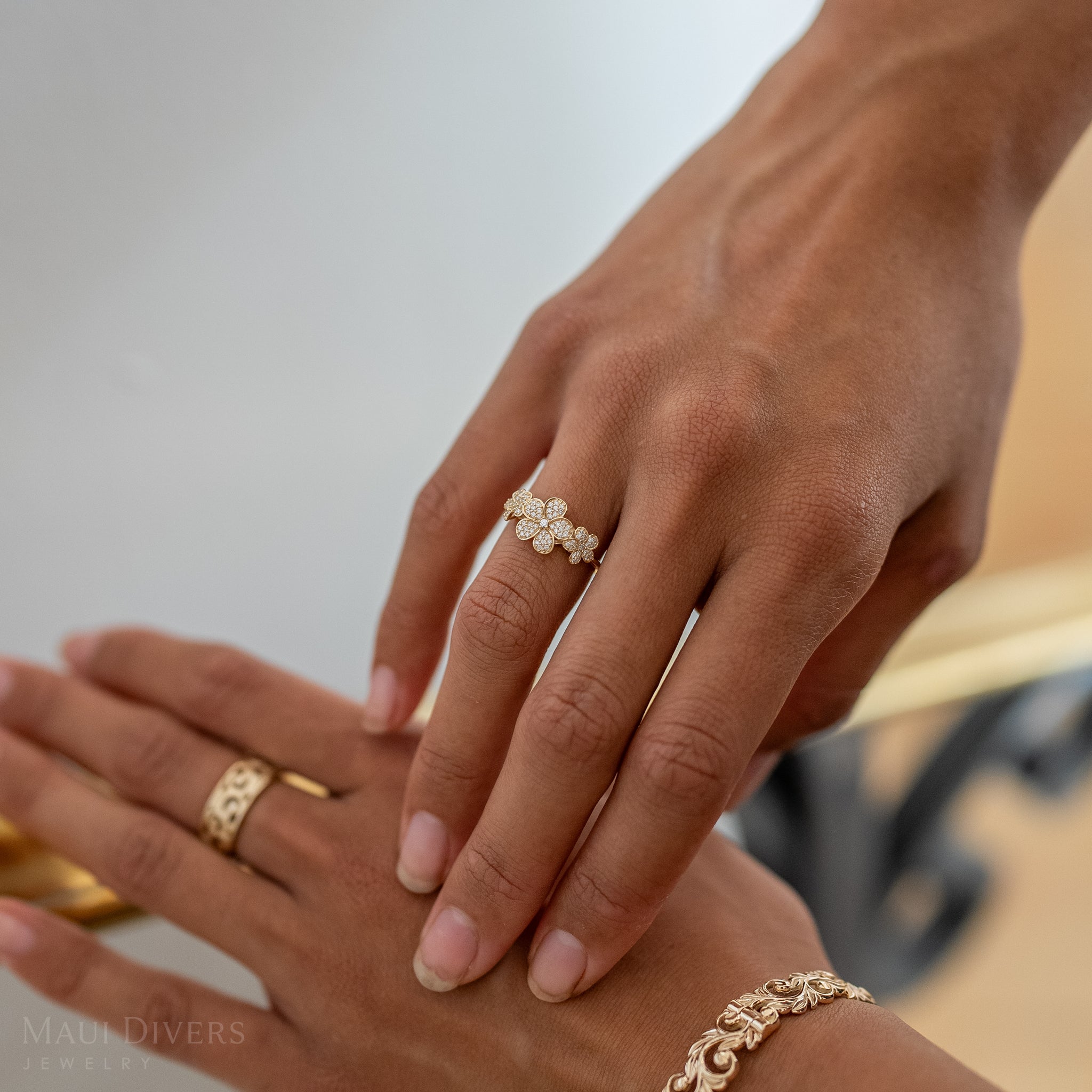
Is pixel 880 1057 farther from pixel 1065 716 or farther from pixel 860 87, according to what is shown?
pixel 1065 716

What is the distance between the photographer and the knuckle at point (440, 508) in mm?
660

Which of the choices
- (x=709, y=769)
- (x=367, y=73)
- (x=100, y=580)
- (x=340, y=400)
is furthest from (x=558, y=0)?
(x=709, y=769)

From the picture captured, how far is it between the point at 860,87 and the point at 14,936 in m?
0.83

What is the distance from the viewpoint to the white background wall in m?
0.86

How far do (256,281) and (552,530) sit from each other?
52 cm

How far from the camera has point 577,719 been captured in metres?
0.54

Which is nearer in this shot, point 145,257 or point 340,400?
point 145,257

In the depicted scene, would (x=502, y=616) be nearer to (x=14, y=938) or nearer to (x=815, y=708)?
(x=815, y=708)

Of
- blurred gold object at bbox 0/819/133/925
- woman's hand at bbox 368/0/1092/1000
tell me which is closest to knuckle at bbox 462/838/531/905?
woman's hand at bbox 368/0/1092/1000

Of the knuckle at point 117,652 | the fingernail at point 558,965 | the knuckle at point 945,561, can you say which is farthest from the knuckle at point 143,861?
the knuckle at point 945,561

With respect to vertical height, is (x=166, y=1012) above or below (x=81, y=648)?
below

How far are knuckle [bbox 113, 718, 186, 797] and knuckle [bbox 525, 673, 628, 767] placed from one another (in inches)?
13.3

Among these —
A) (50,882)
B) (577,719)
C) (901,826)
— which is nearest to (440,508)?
(577,719)

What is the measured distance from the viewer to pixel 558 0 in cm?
108
